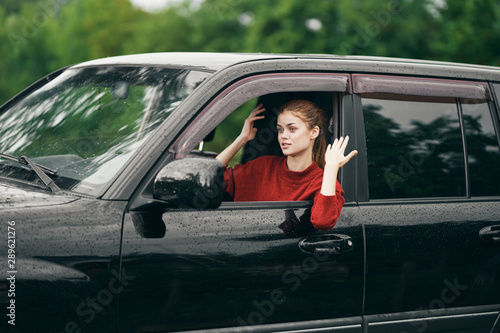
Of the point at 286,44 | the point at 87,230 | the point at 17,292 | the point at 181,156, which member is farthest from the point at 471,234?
the point at 286,44

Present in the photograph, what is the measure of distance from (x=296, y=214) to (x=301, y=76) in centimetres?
65

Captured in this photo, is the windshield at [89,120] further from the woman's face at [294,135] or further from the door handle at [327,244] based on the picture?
the door handle at [327,244]

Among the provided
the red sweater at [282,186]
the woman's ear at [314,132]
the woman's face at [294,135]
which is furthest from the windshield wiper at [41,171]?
the woman's ear at [314,132]

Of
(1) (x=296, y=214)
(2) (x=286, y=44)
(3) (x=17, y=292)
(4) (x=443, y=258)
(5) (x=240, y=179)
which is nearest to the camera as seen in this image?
(3) (x=17, y=292)

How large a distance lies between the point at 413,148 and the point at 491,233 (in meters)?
0.59

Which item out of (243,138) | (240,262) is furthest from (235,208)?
(243,138)

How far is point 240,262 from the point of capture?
2840mm

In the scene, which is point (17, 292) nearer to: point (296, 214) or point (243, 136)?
point (296, 214)

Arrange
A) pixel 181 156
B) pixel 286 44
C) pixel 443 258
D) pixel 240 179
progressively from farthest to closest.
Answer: pixel 286 44, pixel 240 179, pixel 443 258, pixel 181 156

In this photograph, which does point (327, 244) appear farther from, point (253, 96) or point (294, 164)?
point (253, 96)

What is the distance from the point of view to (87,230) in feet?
8.54

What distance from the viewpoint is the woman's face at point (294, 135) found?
3.36 metres

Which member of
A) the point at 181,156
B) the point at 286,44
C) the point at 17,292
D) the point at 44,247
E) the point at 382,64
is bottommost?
the point at 17,292

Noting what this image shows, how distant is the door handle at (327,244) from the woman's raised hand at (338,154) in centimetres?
32
